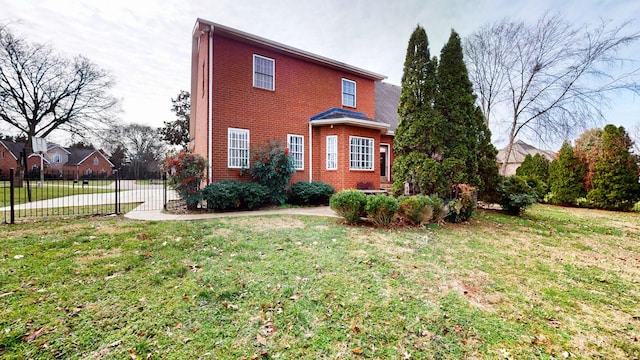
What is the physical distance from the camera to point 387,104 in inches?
695

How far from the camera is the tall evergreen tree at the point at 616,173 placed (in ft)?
39.3

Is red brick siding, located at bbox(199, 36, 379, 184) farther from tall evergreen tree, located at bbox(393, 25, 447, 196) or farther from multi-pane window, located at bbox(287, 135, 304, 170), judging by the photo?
tall evergreen tree, located at bbox(393, 25, 447, 196)

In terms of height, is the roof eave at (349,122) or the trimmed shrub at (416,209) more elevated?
the roof eave at (349,122)

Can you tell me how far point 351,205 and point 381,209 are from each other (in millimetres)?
762

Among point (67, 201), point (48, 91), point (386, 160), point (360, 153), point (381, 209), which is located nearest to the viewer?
point (381, 209)

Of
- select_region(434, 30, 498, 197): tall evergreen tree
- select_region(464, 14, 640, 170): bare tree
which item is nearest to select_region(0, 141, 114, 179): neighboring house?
select_region(434, 30, 498, 197): tall evergreen tree

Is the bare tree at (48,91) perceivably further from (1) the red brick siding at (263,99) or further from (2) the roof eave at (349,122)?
(2) the roof eave at (349,122)

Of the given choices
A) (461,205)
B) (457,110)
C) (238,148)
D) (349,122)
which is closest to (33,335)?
(461,205)

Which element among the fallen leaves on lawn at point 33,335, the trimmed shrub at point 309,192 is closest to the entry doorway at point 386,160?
the trimmed shrub at point 309,192

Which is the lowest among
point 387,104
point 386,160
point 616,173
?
point 616,173

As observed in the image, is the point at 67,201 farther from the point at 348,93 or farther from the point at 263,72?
the point at 348,93

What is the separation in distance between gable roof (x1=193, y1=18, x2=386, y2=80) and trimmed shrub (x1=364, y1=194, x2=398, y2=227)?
8350 mm

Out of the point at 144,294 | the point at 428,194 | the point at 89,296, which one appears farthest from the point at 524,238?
the point at 89,296

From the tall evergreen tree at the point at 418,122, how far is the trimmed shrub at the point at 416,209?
87cm
